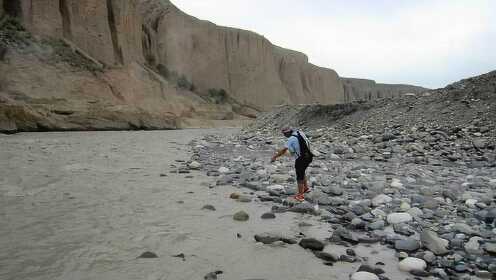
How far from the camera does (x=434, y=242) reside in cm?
357

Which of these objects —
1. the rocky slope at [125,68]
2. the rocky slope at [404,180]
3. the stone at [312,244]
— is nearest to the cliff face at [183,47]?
the rocky slope at [125,68]

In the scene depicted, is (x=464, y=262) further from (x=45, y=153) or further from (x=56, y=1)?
(x=56, y=1)

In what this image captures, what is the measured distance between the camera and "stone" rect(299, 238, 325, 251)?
369cm

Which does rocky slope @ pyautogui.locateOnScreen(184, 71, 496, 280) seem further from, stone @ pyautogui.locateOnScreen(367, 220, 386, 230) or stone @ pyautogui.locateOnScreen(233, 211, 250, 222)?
stone @ pyautogui.locateOnScreen(233, 211, 250, 222)

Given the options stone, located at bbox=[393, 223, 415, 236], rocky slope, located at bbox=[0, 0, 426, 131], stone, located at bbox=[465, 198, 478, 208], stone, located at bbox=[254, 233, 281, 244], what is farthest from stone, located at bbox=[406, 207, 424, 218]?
rocky slope, located at bbox=[0, 0, 426, 131]

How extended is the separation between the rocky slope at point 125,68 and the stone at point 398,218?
14670 millimetres

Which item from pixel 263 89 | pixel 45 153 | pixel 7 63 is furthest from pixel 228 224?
pixel 263 89

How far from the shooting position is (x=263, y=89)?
5156cm

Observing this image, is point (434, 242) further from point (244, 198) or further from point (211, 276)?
point (244, 198)

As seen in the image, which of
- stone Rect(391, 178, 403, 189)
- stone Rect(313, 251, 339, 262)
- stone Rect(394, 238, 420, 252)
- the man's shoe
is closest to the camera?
stone Rect(313, 251, 339, 262)

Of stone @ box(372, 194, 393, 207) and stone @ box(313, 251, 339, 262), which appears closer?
stone @ box(313, 251, 339, 262)

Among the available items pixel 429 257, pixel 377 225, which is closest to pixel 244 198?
pixel 377 225

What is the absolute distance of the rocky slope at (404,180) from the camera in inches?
140

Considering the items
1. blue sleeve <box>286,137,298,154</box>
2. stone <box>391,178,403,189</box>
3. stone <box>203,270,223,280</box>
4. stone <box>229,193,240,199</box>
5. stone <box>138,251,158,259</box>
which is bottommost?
stone <box>203,270,223,280</box>
